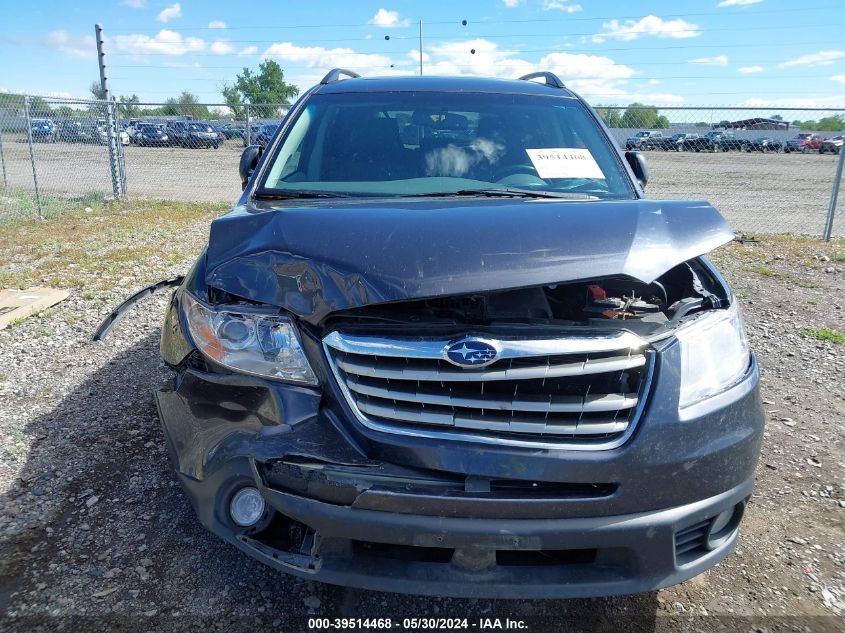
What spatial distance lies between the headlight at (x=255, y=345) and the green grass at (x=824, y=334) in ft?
15.7

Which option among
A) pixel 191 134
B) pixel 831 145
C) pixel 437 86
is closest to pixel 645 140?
pixel 831 145

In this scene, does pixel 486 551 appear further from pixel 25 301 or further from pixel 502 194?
pixel 25 301

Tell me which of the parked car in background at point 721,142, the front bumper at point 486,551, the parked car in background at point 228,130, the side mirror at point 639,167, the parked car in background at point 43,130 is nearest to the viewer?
the front bumper at point 486,551

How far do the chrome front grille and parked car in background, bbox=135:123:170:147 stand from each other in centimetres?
1491

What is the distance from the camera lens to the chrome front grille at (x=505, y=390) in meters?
1.76

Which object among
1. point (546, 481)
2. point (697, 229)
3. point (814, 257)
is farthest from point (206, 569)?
point (814, 257)

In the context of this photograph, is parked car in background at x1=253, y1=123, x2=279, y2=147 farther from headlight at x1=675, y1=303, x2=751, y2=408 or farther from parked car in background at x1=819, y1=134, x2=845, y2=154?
headlight at x1=675, y1=303, x2=751, y2=408

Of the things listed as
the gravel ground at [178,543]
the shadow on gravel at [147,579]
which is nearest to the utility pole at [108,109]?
the gravel ground at [178,543]

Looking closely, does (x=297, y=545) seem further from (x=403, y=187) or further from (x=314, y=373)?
(x=403, y=187)

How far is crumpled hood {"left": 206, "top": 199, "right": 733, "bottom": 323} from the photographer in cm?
182

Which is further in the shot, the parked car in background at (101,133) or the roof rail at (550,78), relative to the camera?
the parked car in background at (101,133)

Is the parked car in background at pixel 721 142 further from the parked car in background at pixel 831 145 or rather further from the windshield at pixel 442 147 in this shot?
the windshield at pixel 442 147

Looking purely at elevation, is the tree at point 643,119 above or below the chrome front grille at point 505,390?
above

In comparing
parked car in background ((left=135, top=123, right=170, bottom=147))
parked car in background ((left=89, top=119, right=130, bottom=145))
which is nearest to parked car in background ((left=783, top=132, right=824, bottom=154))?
parked car in background ((left=89, top=119, right=130, bottom=145))
